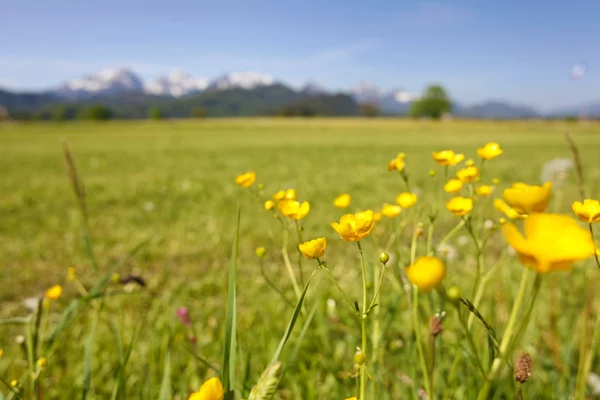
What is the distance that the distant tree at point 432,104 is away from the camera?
225 feet

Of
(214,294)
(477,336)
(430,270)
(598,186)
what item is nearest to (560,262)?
(430,270)

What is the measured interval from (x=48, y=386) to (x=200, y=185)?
4.33m

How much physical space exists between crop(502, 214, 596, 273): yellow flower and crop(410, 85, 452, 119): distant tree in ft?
238

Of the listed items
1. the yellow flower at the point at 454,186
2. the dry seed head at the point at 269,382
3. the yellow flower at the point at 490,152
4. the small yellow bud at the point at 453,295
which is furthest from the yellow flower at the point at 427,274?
the yellow flower at the point at 490,152

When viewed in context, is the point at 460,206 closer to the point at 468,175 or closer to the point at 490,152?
the point at 468,175

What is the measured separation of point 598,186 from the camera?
17.1ft

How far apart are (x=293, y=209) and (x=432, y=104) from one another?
73430 millimetres

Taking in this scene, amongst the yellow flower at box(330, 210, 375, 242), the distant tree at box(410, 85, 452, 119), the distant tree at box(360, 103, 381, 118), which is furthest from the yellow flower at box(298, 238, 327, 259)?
the distant tree at box(360, 103, 381, 118)

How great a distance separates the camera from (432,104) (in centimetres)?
6869

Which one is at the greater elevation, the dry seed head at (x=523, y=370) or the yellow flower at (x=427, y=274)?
the yellow flower at (x=427, y=274)

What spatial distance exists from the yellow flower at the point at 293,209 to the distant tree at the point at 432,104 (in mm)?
72133

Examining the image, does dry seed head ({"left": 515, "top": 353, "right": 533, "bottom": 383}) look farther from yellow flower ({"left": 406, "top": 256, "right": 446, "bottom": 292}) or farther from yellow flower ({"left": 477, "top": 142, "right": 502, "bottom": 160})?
yellow flower ({"left": 477, "top": 142, "right": 502, "bottom": 160})

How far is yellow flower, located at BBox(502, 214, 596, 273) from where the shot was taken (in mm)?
300

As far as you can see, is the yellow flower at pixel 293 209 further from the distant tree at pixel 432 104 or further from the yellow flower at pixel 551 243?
the distant tree at pixel 432 104
